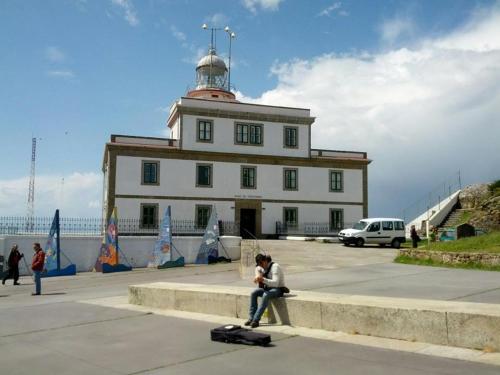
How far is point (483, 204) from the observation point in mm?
33531

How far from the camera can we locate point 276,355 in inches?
277

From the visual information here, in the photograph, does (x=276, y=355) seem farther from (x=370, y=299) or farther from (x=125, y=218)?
(x=125, y=218)

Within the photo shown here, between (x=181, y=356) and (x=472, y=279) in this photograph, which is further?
(x=472, y=279)

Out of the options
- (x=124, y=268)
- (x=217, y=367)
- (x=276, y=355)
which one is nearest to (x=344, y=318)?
(x=276, y=355)

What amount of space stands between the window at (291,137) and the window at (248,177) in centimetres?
349

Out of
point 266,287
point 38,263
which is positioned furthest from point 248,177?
point 266,287

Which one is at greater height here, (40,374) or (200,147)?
(200,147)

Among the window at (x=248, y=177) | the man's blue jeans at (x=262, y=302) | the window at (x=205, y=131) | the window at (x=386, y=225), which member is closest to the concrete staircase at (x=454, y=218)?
the window at (x=386, y=225)

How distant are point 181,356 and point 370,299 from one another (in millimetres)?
3588

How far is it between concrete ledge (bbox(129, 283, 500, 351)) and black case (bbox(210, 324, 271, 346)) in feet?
4.52

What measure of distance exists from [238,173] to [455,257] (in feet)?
70.5

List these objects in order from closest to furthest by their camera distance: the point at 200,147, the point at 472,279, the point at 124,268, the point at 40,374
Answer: the point at 40,374
the point at 472,279
the point at 124,268
the point at 200,147

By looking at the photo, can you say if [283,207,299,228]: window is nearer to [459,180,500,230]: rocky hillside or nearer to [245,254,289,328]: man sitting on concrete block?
[459,180,500,230]: rocky hillside

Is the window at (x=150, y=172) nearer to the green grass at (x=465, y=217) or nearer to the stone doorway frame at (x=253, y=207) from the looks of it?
the stone doorway frame at (x=253, y=207)
